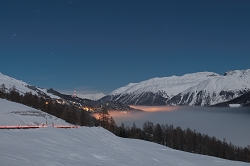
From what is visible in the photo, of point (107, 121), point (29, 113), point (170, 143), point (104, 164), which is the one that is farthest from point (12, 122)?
point (170, 143)

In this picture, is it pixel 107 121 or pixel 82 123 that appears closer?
pixel 107 121

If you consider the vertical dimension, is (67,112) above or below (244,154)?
above

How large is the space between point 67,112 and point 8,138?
282ft

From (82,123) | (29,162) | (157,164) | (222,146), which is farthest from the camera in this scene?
(222,146)

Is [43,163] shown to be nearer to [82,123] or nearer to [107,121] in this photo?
[107,121]

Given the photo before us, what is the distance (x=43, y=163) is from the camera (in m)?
15.5

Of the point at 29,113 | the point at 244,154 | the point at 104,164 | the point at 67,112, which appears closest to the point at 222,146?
the point at 244,154

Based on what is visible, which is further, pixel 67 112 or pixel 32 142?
pixel 67 112

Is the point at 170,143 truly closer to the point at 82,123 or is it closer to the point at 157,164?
the point at 82,123

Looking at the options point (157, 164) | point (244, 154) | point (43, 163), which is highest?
point (43, 163)

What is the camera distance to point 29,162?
48.2ft

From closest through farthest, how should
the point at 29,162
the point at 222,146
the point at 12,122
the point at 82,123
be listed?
the point at 29,162 < the point at 12,122 < the point at 82,123 < the point at 222,146

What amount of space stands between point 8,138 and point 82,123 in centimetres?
8972

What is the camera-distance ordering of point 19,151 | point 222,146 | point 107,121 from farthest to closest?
point 222,146 → point 107,121 → point 19,151
